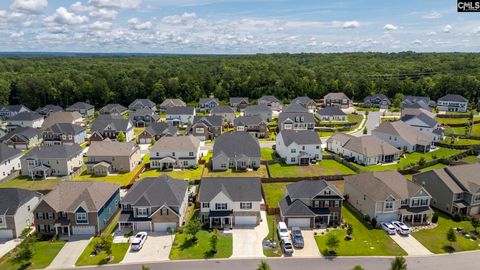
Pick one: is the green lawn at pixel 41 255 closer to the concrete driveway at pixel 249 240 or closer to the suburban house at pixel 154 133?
the concrete driveway at pixel 249 240

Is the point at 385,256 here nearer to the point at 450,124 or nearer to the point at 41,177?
the point at 41,177

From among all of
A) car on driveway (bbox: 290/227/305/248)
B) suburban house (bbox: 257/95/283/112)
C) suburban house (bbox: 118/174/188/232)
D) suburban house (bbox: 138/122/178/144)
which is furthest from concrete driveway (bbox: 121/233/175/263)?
suburban house (bbox: 257/95/283/112)

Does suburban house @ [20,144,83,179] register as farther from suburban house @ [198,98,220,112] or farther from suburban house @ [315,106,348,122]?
suburban house @ [315,106,348,122]

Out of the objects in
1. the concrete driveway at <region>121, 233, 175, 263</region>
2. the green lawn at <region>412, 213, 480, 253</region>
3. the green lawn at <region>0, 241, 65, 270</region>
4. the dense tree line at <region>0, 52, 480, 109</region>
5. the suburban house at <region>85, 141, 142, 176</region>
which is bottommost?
the green lawn at <region>0, 241, 65, 270</region>

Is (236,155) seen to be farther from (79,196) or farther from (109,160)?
(79,196)

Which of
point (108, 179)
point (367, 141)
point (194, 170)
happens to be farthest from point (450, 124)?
point (108, 179)

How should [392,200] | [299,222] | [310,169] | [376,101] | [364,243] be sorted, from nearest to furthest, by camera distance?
[364,243] → [299,222] → [392,200] → [310,169] → [376,101]

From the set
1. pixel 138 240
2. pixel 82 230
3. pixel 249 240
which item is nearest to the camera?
pixel 138 240

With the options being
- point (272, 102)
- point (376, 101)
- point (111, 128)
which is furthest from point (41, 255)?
point (376, 101)
